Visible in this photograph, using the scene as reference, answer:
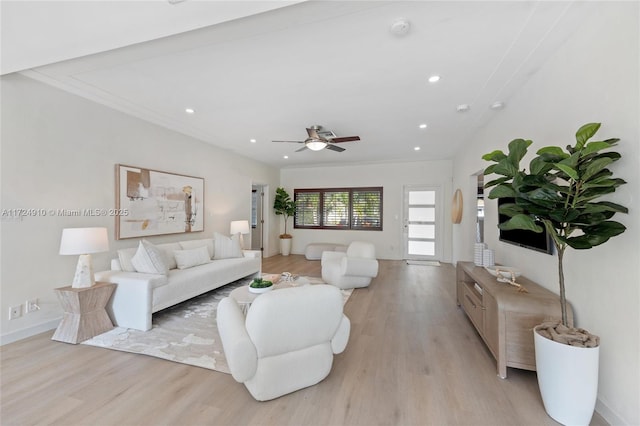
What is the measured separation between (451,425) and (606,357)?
110cm

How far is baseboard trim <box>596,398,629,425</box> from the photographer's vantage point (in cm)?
155

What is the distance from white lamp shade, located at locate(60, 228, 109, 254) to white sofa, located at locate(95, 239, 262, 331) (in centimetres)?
45

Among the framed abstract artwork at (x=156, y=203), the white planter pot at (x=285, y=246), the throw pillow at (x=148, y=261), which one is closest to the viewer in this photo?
the throw pillow at (x=148, y=261)

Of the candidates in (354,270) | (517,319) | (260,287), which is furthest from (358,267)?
(517,319)

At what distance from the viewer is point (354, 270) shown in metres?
4.25

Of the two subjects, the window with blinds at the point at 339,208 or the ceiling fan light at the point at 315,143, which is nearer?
the ceiling fan light at the point at 315,143

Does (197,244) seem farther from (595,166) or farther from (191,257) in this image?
(595,166)

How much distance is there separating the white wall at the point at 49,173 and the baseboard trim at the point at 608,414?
4.92 m

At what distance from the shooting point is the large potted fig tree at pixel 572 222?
149 centimetres

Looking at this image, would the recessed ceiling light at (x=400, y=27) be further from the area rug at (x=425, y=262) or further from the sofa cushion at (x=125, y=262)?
the area rug at (x=425, y=262)

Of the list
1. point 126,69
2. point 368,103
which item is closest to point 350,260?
point 368,103

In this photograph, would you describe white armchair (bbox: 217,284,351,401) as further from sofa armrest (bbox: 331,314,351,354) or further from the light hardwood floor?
the light hardwood floor

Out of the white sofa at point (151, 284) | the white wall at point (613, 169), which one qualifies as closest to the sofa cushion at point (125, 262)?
the white sofa at point (151, 284)

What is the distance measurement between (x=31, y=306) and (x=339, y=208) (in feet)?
20.7
